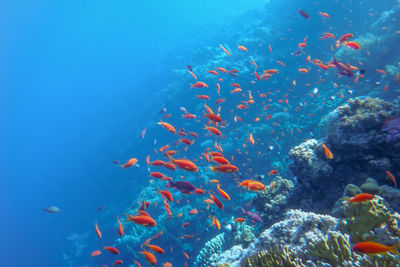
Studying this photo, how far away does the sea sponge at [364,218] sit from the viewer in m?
2.50

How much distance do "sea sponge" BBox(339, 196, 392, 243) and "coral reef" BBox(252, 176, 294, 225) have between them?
8.63 ft

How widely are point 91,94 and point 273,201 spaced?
7214cm

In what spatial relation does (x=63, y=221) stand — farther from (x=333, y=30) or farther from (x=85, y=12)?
(x=85, y=12)

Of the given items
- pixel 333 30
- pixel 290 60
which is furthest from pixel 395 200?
pixel 333 30

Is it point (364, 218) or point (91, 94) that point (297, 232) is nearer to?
point (364, 218)

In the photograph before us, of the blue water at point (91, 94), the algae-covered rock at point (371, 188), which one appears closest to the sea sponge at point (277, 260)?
the algae-covered rock at point (371, 188)

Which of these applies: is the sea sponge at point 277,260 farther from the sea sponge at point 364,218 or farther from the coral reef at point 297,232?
the sea sponge at point 364,218

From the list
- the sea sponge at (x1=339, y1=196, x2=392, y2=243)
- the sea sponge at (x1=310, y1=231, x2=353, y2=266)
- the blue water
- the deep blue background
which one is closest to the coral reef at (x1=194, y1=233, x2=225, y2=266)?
the blue water

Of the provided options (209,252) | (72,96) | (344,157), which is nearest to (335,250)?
(344,157)

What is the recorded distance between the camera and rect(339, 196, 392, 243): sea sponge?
2.50 metres

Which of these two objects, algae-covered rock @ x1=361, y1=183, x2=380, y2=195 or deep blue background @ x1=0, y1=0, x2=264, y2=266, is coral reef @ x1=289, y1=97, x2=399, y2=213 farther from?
deep blue background @ x1=0, y1=0, x2=264, y2=266

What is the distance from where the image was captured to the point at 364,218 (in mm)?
2598

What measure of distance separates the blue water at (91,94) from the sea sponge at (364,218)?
7538 millimetres

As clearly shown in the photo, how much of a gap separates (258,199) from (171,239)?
6282 millimetres
